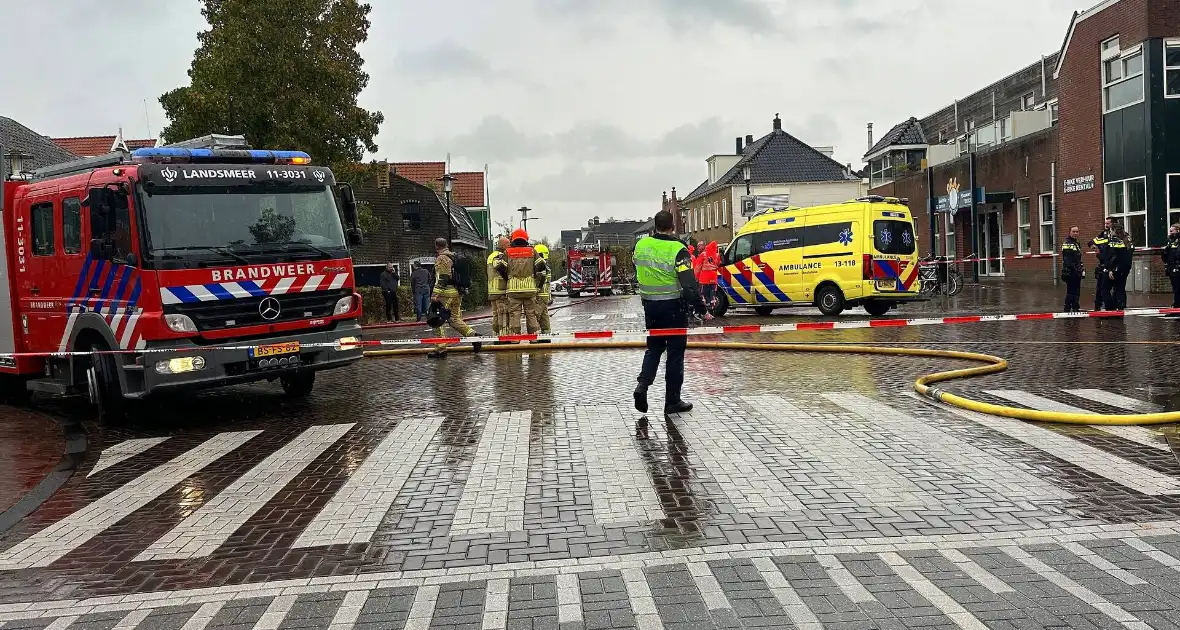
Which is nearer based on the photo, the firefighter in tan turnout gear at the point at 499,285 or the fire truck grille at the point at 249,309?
the fire truck grille at the point at 249,309

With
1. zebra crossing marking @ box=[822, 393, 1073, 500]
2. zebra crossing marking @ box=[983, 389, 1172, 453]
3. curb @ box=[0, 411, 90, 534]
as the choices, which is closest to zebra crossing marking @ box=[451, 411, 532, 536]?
zebra crossing marking @ box=[822, 393, 1073, 500]

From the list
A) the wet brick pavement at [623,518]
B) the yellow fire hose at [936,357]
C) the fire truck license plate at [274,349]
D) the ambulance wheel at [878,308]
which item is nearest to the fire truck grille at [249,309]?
the fire truck license plate at [274,349]

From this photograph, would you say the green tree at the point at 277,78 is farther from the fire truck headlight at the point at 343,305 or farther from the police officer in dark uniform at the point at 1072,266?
the police officer in dark uniform at the point at 1072,266

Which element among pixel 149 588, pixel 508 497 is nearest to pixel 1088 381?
pixel 508 497

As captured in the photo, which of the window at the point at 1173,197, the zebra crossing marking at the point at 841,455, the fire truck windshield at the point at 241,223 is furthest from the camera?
the window at the point at 1173,197

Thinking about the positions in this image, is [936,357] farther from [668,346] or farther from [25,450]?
[25,450]

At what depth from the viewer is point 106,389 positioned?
934cm

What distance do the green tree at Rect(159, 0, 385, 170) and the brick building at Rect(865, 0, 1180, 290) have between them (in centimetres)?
1871

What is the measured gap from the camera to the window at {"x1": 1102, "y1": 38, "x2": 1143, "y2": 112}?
23.7 m

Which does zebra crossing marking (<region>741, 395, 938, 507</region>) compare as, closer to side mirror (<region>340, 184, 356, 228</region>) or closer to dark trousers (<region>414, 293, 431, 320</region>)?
side mirror (<region>340, 184, 356, 228</region>)

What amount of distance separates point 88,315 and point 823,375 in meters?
7.74

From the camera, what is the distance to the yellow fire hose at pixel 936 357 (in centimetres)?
735

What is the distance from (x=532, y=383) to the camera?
11.1 m

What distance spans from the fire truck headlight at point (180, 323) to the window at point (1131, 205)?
22544 mm
